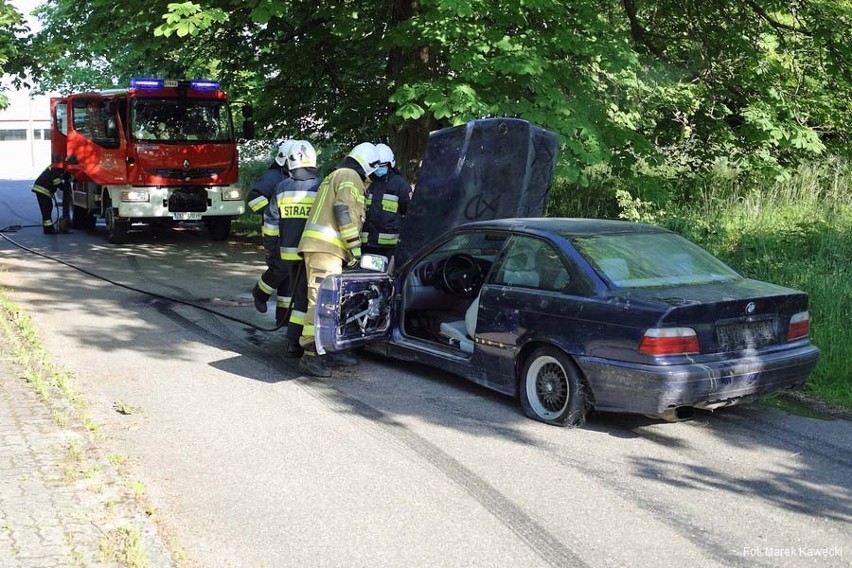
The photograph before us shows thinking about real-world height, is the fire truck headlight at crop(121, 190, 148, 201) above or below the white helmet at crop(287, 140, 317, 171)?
below

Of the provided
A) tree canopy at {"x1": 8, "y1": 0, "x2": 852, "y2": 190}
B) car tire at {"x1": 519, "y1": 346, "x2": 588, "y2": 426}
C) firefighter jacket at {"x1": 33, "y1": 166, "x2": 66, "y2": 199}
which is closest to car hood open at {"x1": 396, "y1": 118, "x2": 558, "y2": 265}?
tree canopy at {"x1": 8, "y1": 0, "x2": 852, "y2": 190}

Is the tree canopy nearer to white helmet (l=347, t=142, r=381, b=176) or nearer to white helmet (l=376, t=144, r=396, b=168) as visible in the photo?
white helmet (l=376, t=144, r=396, b=168)

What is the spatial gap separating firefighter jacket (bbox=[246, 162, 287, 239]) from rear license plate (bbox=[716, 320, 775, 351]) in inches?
165

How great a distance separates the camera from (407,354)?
24.4ft

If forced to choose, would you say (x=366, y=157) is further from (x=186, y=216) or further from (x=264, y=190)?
(x=186, y=216)

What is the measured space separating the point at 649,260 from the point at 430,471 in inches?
86.5

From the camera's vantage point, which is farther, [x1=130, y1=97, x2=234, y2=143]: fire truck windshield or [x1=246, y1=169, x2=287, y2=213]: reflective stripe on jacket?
[x1=130, y1=97, x2=234, y2=143]: fire truck windshield

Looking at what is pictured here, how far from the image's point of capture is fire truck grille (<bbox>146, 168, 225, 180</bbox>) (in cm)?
1627

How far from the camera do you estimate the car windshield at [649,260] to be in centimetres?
609

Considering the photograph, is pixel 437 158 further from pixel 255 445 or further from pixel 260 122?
pixel 260 122

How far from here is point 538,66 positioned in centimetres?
1040

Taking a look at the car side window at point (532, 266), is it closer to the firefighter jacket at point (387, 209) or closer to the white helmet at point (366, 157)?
the white helmet at point (366, 157)

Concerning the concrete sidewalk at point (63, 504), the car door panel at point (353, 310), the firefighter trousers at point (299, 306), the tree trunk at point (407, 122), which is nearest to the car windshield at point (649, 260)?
the car door panel at point (353, 310)

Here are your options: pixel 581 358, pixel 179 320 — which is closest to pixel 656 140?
pixel 179 320
